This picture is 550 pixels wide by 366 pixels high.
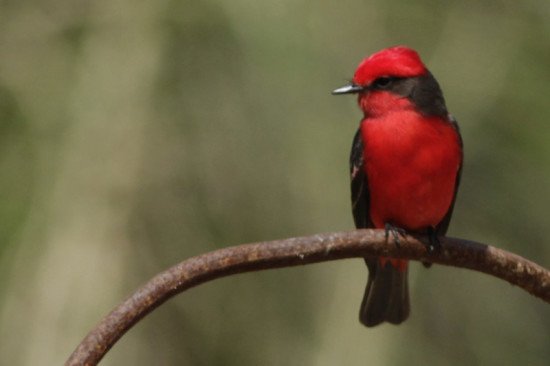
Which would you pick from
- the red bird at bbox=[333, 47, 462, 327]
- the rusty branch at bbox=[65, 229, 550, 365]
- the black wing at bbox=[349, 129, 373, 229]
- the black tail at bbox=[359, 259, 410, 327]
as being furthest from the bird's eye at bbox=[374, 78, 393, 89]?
the rusty branch at bbox=[65, 229, 550, 365]

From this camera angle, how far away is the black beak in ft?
7.95

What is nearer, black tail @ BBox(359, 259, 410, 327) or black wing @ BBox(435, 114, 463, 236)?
black tail @ BBox(359, 259, 410, 327)

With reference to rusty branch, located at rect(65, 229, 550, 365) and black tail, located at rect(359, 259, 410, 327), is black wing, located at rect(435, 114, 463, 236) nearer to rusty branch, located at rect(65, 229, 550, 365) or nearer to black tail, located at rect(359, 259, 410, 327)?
black tail, located at rect(359, 259, 410, 327)

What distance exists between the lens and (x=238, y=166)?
2.40m

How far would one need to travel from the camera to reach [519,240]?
2668 mm

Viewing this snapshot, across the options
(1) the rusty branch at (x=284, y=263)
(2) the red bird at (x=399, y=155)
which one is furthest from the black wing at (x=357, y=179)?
(1) the rusty branch at (x=284, y=263)

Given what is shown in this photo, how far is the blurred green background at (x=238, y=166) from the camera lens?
2141 millimetres

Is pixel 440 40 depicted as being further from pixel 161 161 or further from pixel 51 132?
pixel 51 132

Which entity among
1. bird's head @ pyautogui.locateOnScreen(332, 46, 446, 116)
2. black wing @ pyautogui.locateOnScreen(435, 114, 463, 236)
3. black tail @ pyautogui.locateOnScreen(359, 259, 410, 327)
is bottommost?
black tail @ pyautogui.locateOnScreen(359, 259, 410, 327)

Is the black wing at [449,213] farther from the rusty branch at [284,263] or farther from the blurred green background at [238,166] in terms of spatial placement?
the rusty branch at [284,263]

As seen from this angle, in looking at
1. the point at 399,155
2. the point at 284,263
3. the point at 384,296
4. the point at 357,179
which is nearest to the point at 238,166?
the point at 357,179

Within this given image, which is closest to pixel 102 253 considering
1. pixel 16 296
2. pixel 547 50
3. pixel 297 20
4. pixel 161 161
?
pixel 16 296

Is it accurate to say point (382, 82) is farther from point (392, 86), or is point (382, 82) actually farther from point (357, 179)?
point (357, 179)

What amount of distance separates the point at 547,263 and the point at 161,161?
1.28 meters
